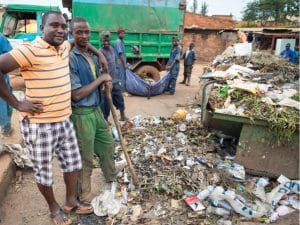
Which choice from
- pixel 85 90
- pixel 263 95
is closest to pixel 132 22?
pixel 263 95

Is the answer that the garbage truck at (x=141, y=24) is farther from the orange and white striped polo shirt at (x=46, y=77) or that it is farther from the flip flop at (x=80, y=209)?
the orange and white striped polo shirt at (x=46, y=77)

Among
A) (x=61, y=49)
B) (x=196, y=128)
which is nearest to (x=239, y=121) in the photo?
(x=196, y=128)

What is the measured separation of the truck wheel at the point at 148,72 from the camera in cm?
883

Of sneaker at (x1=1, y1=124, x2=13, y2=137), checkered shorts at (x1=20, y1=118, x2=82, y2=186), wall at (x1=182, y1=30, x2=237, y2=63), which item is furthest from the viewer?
wall at (x1=182, y1=30, x2=237, y2=63)

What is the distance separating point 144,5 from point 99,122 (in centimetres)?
631

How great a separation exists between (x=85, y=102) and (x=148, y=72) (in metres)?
6.29

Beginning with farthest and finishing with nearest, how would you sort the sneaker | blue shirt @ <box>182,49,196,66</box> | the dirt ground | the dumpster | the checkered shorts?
blue shirt @ <box>182,49,196,66</box> < the sneaker < the dumpster < the dirt ground < the checkered shorts

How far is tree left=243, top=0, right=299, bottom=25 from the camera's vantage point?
91.9 ft

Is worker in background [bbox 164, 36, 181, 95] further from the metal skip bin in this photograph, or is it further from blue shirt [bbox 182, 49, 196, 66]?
the metal skip bin

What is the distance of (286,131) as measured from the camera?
11.0 feet

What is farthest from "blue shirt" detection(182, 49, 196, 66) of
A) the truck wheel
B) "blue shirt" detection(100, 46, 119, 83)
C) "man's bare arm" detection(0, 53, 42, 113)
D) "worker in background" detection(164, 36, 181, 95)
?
"man's bare arm" detection(0, 53, 42, 113)

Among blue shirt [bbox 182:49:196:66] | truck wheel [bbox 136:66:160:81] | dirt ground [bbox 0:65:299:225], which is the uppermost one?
blue shirt [bbox 182:49:196:66]

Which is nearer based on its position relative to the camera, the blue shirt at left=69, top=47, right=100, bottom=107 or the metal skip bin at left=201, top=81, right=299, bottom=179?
the blue shirt at left=69, top=47, right=100, bottom=107

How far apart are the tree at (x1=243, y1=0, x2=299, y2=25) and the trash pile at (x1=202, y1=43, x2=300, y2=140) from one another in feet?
85.2
